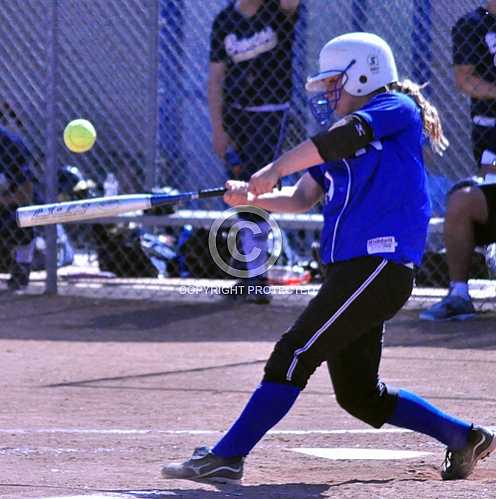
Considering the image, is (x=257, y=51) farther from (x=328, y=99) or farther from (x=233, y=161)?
(x=328, y=99)

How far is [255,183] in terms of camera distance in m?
4.38

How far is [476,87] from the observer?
8.59 m

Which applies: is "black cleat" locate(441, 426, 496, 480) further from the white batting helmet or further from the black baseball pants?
the white batting helmet

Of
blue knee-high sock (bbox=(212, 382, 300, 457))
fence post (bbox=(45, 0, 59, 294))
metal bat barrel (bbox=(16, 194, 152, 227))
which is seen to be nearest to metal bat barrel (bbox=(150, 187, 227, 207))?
metal bat barrel (bbox=(16, 194, 152, 227))

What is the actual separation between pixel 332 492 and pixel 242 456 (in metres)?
0.34

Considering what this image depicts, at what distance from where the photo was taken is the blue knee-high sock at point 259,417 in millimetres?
4312

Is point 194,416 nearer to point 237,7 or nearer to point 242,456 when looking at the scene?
point 242,456

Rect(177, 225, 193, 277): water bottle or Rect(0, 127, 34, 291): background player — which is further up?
Rect(0, 127, 34, 291): background player

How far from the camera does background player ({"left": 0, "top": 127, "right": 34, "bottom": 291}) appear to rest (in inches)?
405

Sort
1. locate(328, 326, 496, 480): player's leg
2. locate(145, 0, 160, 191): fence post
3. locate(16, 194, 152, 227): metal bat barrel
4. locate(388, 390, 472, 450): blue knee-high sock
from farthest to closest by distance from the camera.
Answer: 1. locate(145, 0, 160, 191): fence post
2. locate(16, 194, 152, 227): metal bat barrel
3. locate(388, 390, 472, 450): blue knee-high sock
4. locate(328, 326, 496, 480): player's leg

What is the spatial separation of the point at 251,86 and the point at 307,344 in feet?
17.9

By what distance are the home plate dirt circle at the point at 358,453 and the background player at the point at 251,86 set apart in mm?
4393

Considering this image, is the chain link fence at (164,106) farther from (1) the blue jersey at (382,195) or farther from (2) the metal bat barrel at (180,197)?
(1) the blue jersey at (382,195)

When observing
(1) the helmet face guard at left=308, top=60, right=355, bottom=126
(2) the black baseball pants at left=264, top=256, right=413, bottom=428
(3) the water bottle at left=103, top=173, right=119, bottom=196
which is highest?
(1) the helmet face guard at left=308, top=60, right=355, bottom=126
